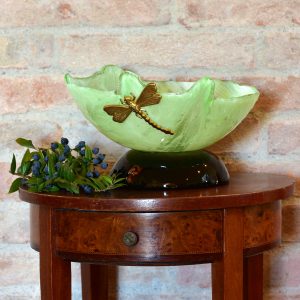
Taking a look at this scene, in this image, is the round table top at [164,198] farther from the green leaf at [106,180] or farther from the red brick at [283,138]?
the red brick at [283,138]

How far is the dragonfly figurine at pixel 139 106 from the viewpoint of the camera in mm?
920

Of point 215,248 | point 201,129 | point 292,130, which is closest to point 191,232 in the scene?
point 215,248

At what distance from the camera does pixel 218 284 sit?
3.13 feet

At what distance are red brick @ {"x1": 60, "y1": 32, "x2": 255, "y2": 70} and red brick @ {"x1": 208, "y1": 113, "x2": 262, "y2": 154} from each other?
122 mm

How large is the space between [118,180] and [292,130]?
0.43 m

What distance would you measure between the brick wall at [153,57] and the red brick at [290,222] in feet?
0.23

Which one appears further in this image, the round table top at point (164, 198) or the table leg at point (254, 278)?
the table leg at point (254, 278)

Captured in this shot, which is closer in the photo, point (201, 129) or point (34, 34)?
point (201, 129)

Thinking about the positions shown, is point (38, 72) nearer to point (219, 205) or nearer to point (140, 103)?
point (140, 103)

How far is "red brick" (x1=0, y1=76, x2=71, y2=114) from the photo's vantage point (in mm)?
1253

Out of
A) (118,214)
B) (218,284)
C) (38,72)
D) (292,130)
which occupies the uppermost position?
(38,72)

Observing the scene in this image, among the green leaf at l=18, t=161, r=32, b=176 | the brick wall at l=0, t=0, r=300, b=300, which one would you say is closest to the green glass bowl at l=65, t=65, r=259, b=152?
the green leaf at l=18, t=161, r=32, b=176

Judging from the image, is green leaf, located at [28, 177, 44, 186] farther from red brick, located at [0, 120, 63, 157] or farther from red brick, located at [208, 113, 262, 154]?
red brick, located at [208, 113, 262, 154]

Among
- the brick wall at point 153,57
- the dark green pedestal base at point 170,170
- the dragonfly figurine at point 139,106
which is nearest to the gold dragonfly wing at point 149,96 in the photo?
the dragonfly figurine at point 139,106
